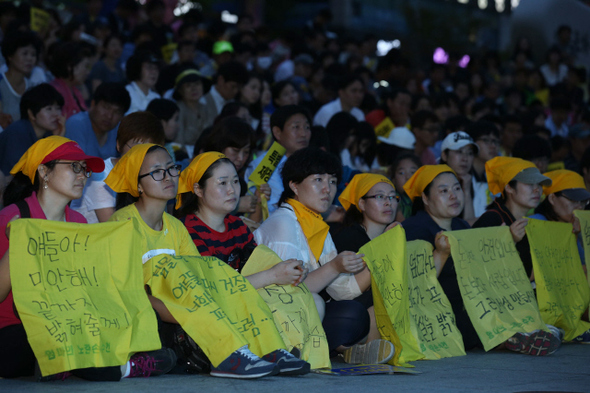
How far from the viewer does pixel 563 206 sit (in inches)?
280

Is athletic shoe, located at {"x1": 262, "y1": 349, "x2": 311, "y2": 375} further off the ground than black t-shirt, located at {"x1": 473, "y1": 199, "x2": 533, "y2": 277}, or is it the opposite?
black t-shirt, located at {"x1": 473, "y1": 199, "x2": 533, "y2": 277}

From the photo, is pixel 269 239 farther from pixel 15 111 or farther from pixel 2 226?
pixel 15 111

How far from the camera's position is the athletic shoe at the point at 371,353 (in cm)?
502

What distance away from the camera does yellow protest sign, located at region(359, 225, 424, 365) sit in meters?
5.18

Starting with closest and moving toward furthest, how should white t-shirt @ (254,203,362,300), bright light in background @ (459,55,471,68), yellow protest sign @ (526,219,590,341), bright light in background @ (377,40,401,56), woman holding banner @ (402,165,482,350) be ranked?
white t-shirt @ (254,203,362,300) < woman holding banner @ (402,165,482,350) < yellow protest sign @ (526,219,590,341) < bright light in background @ (459,55,471,68) < bright light in background @ (377,40,401,56)

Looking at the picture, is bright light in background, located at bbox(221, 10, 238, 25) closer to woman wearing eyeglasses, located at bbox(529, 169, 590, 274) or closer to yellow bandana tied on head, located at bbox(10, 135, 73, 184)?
woman wearing eyeglasses, located at bbox(529, 169, 590, 274)

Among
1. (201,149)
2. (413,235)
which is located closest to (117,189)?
(201,149)

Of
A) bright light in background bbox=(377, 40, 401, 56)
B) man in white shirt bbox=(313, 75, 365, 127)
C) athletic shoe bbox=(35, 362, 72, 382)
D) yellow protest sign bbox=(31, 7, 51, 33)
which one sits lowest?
athletic shoe bbox=(35, 362, 72, 382)

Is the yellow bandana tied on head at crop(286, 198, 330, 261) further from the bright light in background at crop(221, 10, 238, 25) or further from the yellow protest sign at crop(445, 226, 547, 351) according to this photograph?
the bright light in background at crop(221, 10, 238, 25)

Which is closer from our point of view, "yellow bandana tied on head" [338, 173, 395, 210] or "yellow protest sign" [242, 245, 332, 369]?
"yellow protest sign" [242, 245, 332, 369]

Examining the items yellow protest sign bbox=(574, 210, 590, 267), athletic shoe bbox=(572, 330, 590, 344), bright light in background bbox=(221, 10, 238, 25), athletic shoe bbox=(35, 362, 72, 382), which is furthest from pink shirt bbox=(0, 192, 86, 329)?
bright light in background bbox=(221, 10, 238, 25)

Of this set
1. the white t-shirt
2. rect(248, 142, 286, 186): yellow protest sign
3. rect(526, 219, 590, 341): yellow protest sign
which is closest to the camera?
the white t-shirt

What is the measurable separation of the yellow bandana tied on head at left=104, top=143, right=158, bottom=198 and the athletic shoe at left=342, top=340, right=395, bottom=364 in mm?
1770

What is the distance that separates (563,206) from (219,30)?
347 inches
